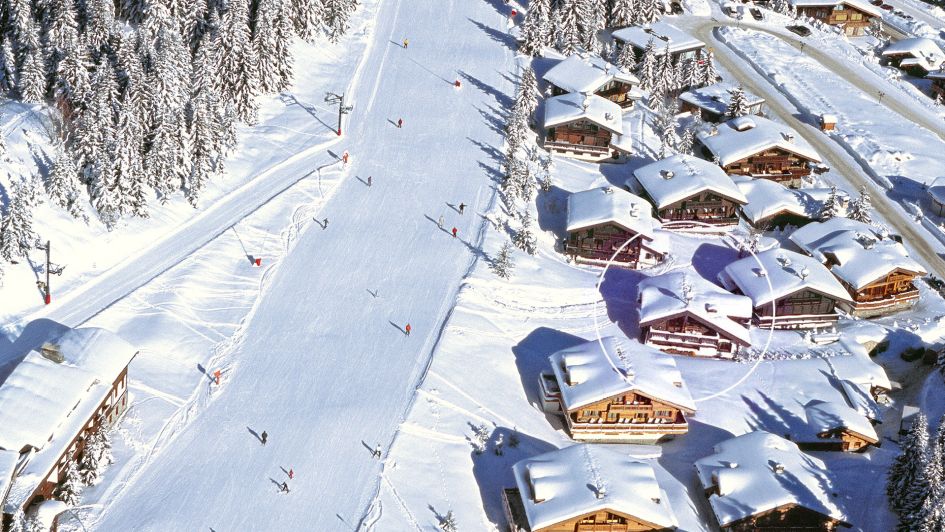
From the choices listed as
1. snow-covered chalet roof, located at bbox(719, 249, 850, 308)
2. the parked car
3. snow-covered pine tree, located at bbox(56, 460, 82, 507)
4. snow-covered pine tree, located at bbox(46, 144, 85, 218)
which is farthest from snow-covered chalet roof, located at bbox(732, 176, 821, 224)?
snow-covered pine tree, located at bbox(56, 460, 82, 507)

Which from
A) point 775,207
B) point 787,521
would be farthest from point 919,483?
point 775,207

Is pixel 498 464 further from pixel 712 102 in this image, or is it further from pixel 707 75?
pixel 707 75

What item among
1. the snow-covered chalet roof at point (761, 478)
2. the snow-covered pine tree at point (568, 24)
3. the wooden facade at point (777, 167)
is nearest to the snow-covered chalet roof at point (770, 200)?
the wooden facade at point (777, 167)

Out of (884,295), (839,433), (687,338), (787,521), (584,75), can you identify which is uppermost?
(584,75)

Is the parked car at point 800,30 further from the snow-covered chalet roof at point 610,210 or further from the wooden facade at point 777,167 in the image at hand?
the snow-covered chalet roof at point 610,210

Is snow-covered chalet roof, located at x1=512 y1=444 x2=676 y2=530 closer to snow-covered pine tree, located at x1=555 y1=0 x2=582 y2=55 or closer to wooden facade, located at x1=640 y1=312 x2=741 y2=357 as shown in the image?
wooden facade, located at x1=640 y1=312 x2=741 y2=357

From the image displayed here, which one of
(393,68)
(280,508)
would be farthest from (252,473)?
(393,68)

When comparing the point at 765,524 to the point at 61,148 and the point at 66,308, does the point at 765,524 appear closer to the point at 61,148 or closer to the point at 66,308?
the point at 66,308
